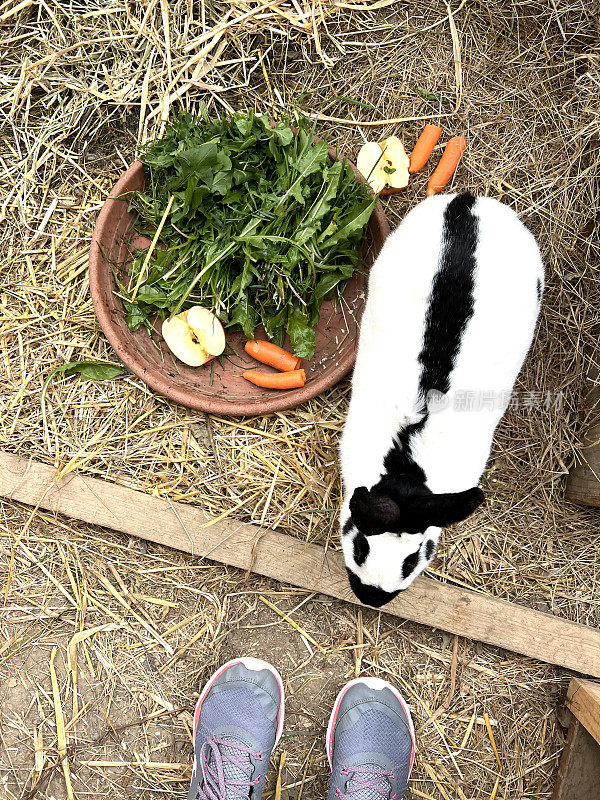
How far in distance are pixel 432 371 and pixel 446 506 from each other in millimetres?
523

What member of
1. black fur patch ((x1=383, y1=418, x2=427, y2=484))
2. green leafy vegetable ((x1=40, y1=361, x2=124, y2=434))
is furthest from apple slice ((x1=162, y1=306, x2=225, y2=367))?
black fur patch ((x1=383, y1=418, x2=427, y2=484))

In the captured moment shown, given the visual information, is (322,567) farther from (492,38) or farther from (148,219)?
(492,38)

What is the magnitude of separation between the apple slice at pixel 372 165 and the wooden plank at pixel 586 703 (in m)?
2.77

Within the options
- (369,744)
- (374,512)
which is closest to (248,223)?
(374,512)

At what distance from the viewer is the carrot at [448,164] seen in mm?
3080

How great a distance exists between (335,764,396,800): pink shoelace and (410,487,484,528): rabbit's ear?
1628mm

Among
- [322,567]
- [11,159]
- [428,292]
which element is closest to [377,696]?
[322,567]

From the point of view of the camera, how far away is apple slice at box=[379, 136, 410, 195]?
3035 millimetres

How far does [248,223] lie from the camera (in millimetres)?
2809

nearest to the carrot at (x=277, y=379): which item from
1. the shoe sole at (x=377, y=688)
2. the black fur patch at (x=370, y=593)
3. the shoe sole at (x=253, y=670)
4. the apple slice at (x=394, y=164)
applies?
the black fur patch at (x=370, y=593)

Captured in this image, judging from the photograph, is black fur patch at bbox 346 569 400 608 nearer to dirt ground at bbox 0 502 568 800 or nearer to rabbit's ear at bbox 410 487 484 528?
rabbit's ear at bbox 410 487 484 528

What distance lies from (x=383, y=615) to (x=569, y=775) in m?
1.24

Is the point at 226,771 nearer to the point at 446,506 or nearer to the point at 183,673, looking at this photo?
the point at 183,673

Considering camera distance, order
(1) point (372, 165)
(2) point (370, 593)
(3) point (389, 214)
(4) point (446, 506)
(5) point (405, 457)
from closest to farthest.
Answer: (4) point (446, 506)
(5) point (405, 457)
(2) point (370, 593)
(1) point (372, 165)
(3) point (389, 214)
